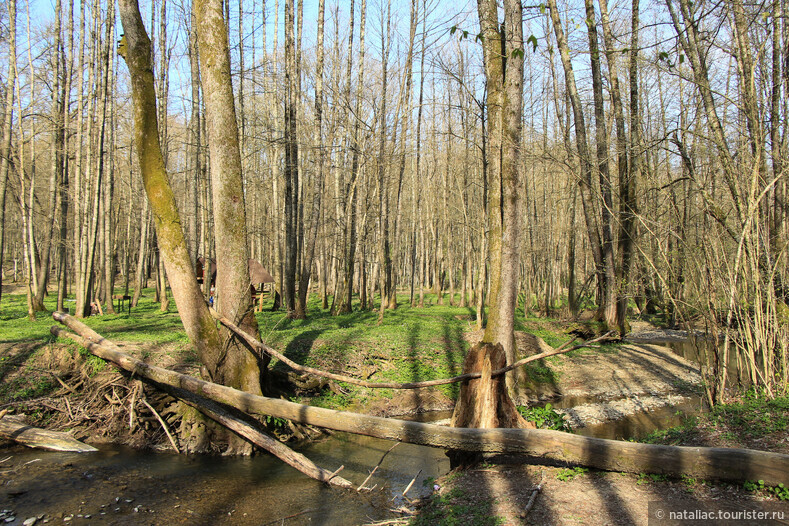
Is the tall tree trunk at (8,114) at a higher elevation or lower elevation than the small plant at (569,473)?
higher

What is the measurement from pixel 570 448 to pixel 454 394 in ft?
20.0

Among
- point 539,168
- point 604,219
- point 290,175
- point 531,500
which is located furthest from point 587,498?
point 539,168

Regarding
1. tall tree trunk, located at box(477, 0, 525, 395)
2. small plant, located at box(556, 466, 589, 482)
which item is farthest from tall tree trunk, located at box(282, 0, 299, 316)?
small plant, located at box(556, 466, 589, 482)

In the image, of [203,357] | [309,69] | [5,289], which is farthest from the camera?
[5,289]

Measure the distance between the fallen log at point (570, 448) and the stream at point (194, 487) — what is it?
0.86m

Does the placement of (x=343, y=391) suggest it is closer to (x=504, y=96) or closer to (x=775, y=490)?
(x=504, y=96)

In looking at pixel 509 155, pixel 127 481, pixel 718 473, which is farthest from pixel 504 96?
pixel 127 481

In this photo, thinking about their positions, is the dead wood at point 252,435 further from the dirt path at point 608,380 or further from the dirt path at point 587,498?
the dirt path at point 608,380

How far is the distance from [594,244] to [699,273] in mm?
9734

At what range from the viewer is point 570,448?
4668mm

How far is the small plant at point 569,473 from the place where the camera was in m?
4.66

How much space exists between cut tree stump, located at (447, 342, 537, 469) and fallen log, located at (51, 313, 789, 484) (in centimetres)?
61

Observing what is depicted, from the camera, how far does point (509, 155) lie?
7973 mm

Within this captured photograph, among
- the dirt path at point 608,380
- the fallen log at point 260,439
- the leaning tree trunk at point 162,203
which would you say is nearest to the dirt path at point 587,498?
the fallen log at point 260,439
